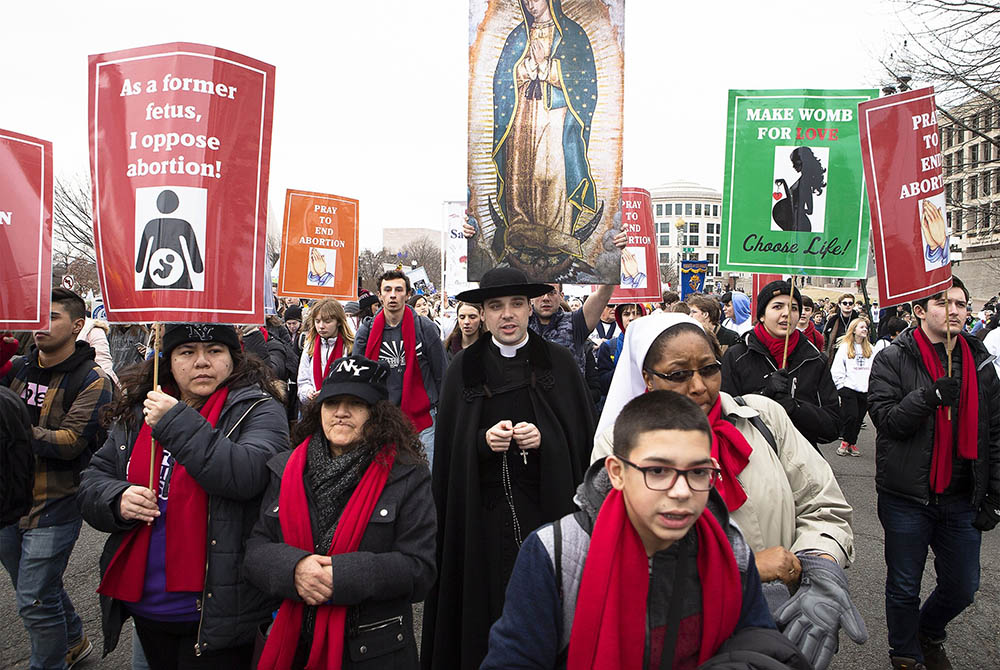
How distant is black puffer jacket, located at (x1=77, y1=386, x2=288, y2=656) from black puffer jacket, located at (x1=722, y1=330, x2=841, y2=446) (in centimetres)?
307

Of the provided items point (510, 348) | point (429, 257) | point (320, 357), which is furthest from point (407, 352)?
point (429, 257)

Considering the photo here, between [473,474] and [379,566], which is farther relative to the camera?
[473,474]

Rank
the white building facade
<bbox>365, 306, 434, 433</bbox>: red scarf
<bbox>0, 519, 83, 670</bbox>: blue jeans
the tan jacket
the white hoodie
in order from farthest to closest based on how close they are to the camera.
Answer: the white building facade → the white hoodie → <bbox>365, 306, 434, 433</bbox>: red scarf → <bbox>0, 519, 83, 670</bbox>: blue jeans → the tan jacket

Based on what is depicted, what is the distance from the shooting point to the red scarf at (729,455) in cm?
246

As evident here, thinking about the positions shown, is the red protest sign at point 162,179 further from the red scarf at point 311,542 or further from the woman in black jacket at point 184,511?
the red scarf at point 311,542

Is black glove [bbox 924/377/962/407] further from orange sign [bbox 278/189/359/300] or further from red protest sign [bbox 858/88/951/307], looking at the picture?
orange sign [bbox 278/189/359/300]

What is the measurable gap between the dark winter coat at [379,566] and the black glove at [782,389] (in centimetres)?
257

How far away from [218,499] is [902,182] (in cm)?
426

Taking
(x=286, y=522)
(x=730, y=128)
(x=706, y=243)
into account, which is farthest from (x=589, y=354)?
(x=706, y=243)

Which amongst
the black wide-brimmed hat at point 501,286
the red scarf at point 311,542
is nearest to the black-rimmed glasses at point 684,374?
the red scarf at point 311,542

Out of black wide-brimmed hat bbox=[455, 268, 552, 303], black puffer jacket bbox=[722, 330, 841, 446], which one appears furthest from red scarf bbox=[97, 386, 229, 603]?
black puffer jacket bbox=[722, 330, 841, 446]

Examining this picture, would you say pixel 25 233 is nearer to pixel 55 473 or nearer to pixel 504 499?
pixel 55 473

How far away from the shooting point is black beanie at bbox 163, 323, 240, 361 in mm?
3273

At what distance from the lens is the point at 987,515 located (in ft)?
13.5
